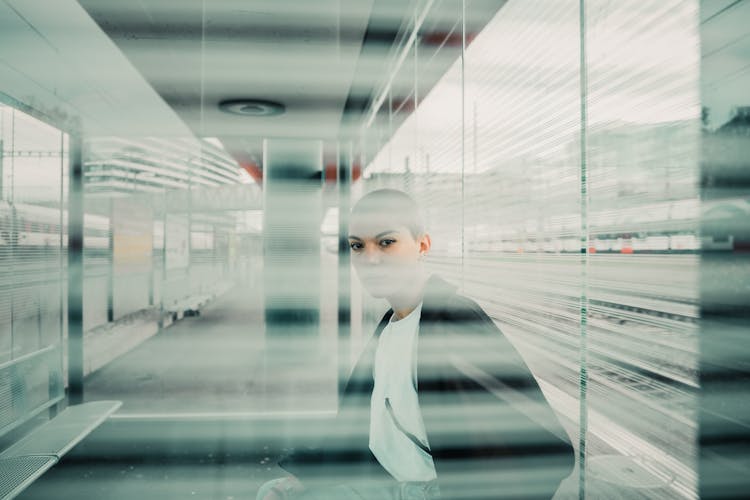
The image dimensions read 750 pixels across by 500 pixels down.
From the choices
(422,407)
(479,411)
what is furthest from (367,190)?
(479,411)

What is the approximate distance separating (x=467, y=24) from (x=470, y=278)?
833 millimetres

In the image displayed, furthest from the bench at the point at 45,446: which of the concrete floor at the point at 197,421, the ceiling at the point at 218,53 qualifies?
the ceiling at the point at 218,53

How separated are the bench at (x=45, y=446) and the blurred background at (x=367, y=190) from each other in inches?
8.9

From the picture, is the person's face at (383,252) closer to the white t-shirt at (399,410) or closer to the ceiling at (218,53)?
the white t-shirt at (399,410)

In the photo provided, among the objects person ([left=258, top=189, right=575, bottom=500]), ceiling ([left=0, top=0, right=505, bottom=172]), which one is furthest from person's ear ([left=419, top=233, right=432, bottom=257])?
ceiling ([left=0, top=0, right=505, bottom=172])

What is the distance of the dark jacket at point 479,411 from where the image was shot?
0.88 meters

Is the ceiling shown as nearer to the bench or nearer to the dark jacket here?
the dark jacket

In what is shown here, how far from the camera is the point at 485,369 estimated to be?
36.8 inches

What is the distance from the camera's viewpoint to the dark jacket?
88 centimetres

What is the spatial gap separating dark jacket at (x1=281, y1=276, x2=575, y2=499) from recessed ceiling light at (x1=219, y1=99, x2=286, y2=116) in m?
2.57

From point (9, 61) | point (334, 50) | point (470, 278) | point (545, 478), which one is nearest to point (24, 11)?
point (9, 61)

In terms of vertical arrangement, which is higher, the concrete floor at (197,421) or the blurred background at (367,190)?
the blurred background at (367,190)

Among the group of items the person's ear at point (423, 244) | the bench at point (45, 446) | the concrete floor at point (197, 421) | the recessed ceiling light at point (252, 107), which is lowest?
the concrete floor at point (197, 421)

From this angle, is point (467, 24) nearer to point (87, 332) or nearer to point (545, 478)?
point (545, 478)
